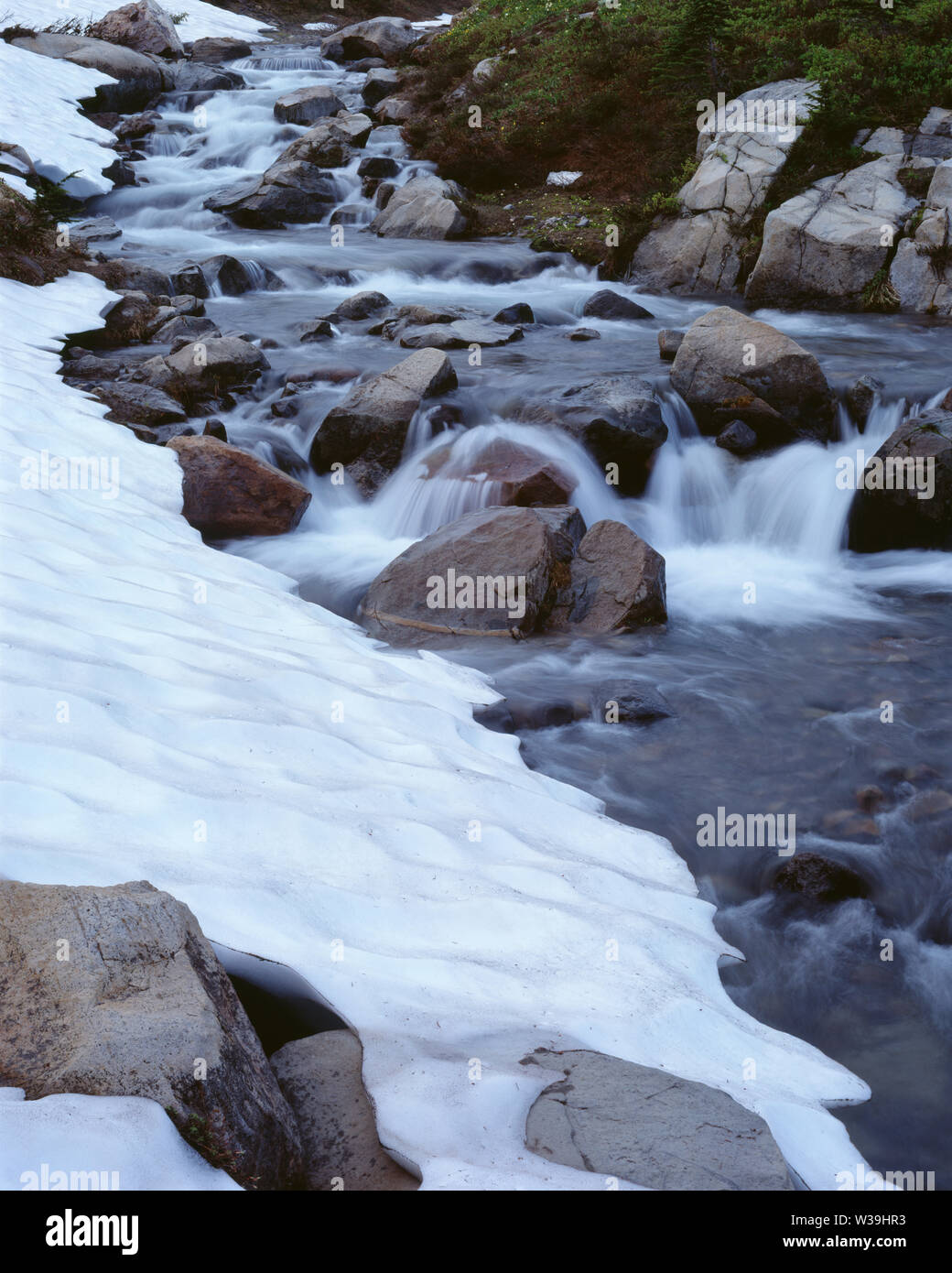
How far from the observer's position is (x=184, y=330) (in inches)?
487

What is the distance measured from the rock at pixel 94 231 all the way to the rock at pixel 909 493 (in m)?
13.5

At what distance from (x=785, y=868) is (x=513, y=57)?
2384cm

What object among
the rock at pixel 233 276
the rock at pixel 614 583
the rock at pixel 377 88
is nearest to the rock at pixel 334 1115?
the rock at pixel 614 583

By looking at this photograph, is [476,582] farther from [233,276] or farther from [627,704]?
[233,276]

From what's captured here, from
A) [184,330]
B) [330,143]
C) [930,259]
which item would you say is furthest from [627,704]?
[330,143]

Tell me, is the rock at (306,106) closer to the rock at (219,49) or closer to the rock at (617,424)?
the rock at (219,49)

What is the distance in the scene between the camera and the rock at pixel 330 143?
20969mm

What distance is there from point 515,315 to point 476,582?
765cm

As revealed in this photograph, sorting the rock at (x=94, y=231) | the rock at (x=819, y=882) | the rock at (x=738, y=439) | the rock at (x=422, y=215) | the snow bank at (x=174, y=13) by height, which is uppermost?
the snow bank at (x=174, y=13)

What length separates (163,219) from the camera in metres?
18.9
